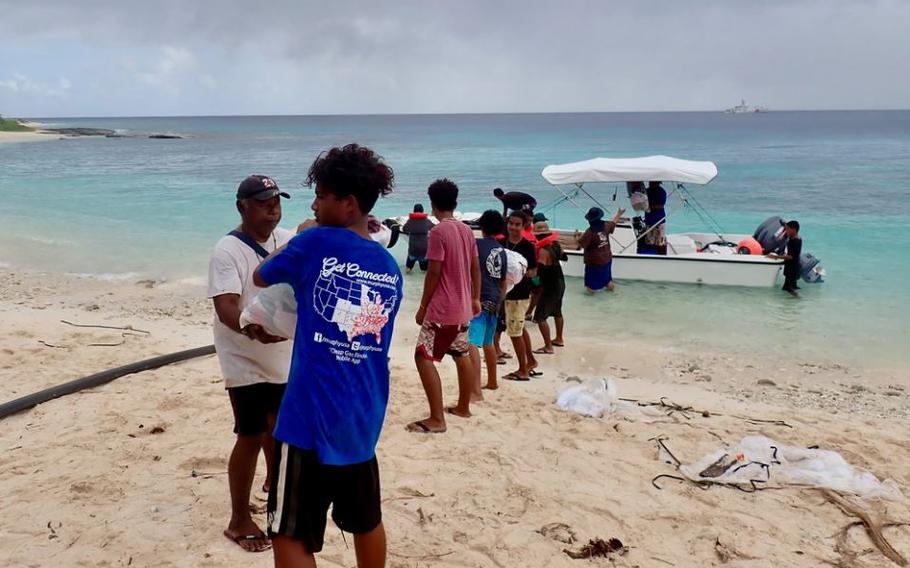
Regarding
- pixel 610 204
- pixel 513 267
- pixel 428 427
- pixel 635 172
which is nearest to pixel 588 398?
pixel 513 267

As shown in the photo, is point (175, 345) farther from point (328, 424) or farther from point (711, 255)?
point (711, 255)

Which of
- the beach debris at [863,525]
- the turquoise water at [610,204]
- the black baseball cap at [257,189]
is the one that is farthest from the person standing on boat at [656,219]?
the black baseball cap at [257,189]

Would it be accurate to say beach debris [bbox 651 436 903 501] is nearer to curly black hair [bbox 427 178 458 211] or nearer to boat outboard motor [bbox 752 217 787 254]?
curly black hair [bbox 427 178 458 211]

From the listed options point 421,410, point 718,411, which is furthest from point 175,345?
point 718,411

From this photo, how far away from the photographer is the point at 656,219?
43.5 ft

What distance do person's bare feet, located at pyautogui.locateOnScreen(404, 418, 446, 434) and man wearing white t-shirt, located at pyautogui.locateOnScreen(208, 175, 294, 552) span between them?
1866 mm

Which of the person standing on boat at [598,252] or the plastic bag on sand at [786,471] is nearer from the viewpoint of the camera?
the plastic bag on sand at [786,471]

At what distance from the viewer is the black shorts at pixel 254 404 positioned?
3316 millimetres

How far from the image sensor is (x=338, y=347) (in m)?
2.39

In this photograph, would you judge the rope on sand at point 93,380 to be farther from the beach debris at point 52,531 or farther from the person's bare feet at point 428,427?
the person's bare feet at point 428,427

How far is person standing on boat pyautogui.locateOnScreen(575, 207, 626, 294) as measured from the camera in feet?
36.3

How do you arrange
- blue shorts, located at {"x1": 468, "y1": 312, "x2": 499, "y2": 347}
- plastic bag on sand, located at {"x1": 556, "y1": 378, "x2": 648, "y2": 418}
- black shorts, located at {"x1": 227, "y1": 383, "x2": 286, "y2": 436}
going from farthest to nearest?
blue shorts, located at {"x1": 468, "y1": 312, "x2": 499, "y2": 347} < plastic bag on sand, located at {"x1": 556, "y1": 378, "x2": 648, "y2": 418} < black shorts, located at {"x1": 227, "y1": 383, "x2": 286, "y2": 436}

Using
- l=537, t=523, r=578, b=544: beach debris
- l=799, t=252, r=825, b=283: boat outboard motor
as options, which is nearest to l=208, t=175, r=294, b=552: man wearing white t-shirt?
l=537, t=523, r=578, b=544: beach debris

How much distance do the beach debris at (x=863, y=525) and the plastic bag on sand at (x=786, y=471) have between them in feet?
0.48
